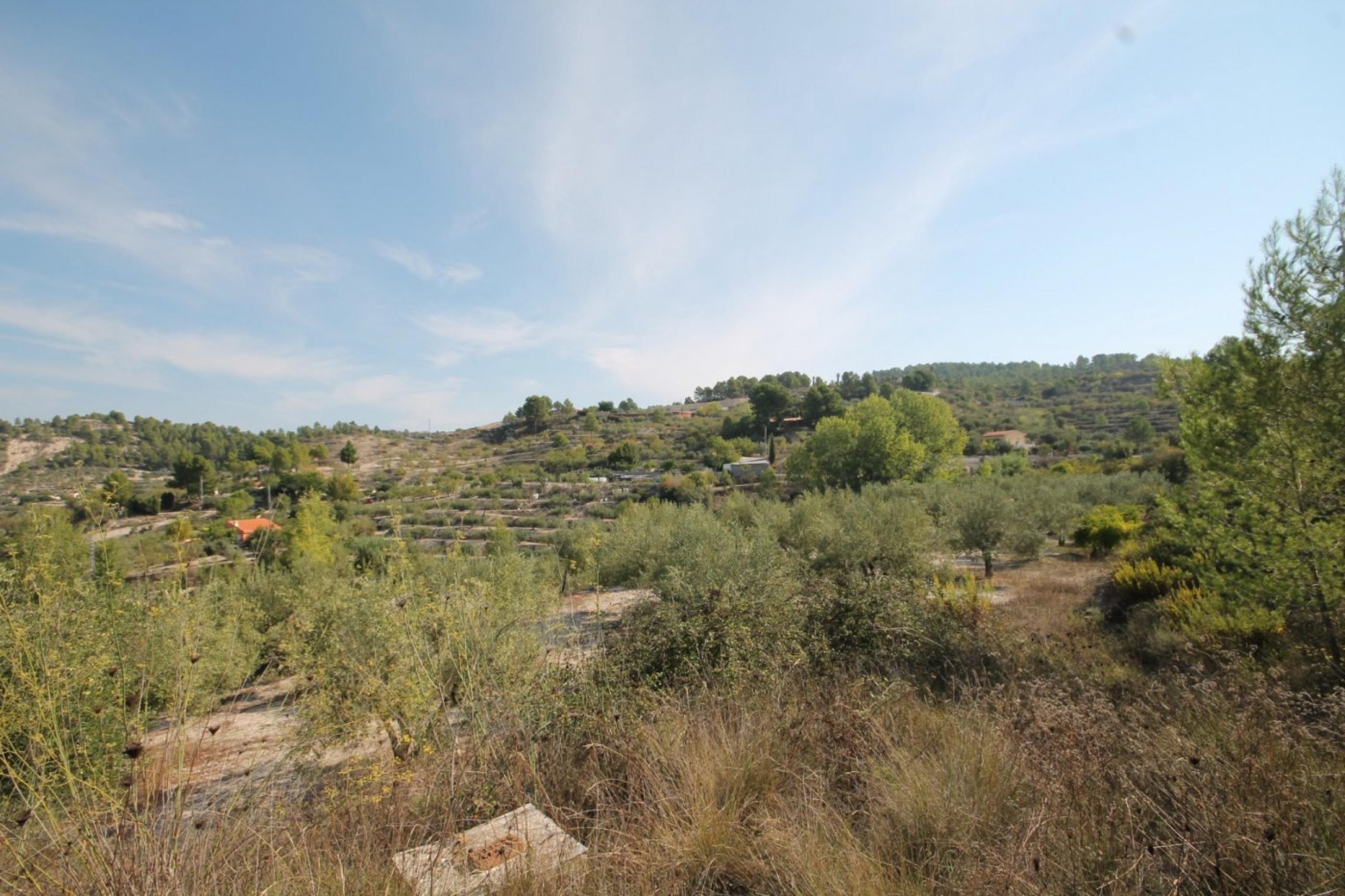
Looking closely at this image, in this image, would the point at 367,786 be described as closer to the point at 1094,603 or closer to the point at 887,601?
the point at 887,601

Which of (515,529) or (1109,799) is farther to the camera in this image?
(515,529)

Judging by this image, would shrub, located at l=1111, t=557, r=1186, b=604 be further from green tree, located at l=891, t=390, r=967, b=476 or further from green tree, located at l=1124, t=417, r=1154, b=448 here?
green tree, located at l=1124, t=417, r=1154, b=448

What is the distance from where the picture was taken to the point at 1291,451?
5.73 metres

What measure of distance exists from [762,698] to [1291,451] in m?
6.07

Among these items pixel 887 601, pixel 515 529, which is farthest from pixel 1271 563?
pixel 515 529

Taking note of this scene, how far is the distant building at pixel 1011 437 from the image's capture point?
51531 millimetres

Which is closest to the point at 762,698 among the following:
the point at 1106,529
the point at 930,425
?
the point at 1106,529

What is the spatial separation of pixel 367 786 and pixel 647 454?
178 feet

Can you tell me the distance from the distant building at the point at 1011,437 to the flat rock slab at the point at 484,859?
56918 millimetres

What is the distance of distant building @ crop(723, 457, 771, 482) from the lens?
44.6 meters

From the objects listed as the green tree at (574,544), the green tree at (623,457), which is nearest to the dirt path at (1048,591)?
the green tree at (574,544)

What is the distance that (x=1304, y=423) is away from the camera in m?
5.58

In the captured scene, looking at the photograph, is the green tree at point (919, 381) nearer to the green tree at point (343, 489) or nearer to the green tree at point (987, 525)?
the green tree at point (987, 525)

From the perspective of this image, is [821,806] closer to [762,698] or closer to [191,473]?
[762,698]
